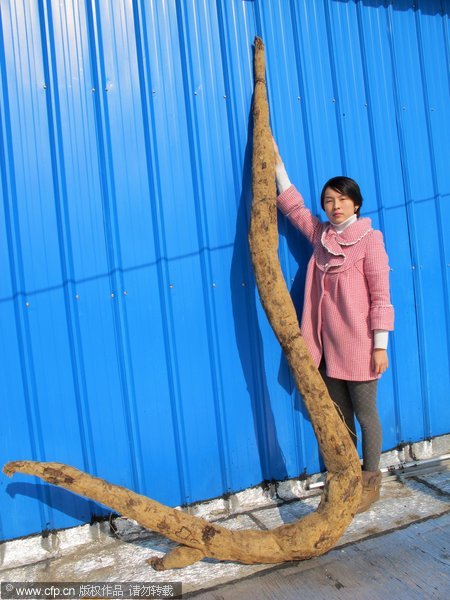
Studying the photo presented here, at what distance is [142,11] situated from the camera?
2.67 m

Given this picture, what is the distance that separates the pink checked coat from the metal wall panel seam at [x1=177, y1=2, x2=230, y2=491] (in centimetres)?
46

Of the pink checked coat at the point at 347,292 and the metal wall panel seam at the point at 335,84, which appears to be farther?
the metal wall panel seam at the point at 335,84

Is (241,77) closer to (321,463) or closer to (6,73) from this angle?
(6,73)

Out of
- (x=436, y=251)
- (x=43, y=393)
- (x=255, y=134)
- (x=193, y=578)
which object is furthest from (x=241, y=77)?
(x=193, y=578)

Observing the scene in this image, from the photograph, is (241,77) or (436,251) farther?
(436,251)

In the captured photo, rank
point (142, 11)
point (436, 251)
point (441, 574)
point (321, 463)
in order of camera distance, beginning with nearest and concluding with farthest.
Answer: point (441, 574)
point (142, 11)
point (321, 463)
point (436, 251)

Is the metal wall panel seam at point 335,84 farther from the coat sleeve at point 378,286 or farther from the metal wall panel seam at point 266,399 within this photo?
the coat sleeve at point 378,286

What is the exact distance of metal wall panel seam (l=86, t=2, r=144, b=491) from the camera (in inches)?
102

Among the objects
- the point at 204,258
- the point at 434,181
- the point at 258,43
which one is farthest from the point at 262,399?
the point at 258,43

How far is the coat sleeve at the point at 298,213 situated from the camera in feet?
9.32

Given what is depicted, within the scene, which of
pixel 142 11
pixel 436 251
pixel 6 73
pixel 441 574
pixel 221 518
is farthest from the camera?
pixel 436 251

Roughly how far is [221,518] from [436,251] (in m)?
2.09

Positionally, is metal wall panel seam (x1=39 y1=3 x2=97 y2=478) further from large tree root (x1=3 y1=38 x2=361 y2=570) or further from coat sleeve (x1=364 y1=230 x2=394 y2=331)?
coat sleeve (x1=364 y1=230 x2=394 y2=331)

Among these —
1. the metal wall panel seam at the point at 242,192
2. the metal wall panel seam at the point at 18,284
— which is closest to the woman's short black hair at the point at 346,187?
the metal wall panel seam at the point at 242,192
